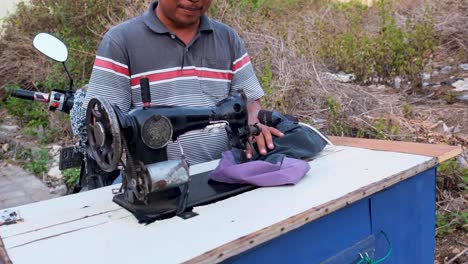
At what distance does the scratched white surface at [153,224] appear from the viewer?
1.16m

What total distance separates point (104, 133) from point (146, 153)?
127 mm

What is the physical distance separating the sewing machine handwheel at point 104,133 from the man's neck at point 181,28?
2.26ft

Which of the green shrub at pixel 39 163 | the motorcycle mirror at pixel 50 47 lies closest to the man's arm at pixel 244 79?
the motorcycle mirror at pixel 50 47

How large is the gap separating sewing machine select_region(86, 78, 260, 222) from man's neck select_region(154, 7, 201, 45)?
60cm

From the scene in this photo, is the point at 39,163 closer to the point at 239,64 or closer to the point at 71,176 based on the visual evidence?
the point at 71,176

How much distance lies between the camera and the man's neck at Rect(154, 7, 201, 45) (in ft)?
6.52

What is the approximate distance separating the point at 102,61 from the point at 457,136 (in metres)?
2.93

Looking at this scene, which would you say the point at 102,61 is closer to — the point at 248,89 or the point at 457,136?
the point at 248,89

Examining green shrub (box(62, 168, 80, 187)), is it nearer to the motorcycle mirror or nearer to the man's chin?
the motorcycle mirror

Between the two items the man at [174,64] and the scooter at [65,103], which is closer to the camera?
the man at [174,64]

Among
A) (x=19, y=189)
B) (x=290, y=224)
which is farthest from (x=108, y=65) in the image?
(x=19, y=189)

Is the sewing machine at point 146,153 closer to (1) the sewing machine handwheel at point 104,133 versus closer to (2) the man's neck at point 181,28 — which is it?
(1) the sewing machine handwheel at point 104,133

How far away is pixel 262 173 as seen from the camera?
1605 mm

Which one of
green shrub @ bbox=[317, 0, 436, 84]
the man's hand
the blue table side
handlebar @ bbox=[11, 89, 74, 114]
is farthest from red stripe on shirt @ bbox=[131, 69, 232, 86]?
green shrub @ bbox=[317, 0, 436, 84]
